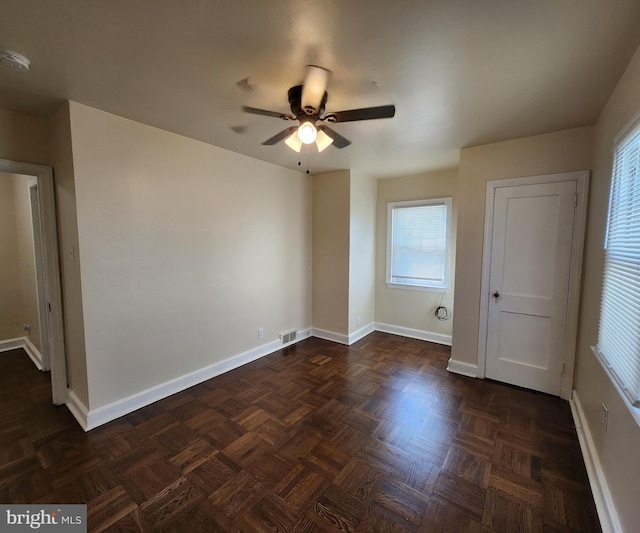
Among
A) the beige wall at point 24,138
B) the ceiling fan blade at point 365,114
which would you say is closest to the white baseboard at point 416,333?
the ceiling fan blade at point 365,114

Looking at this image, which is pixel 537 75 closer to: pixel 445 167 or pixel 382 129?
pixel 382 129

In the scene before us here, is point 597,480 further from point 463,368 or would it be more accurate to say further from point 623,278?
point 463,368

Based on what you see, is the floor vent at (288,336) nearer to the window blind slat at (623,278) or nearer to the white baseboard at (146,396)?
the white baseboard at (146,396)

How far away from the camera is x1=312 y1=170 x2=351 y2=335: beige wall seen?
13.1ft

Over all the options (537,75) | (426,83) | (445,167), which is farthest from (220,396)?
(445,167)

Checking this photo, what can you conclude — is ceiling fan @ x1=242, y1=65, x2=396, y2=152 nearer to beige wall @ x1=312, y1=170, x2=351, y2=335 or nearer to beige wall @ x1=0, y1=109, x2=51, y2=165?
beige wall @ x1=0, y1=109, x2=51, y2=165

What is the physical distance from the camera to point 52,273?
94.5 inches

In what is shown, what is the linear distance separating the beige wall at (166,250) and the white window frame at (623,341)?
3142mm

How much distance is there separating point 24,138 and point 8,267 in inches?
99.5

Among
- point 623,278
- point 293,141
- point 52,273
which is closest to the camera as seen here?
point 623,278

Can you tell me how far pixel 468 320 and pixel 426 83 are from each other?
2.43 m

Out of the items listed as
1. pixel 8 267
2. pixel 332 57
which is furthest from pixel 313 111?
pixel 8 267

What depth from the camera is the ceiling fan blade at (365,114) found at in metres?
1.65

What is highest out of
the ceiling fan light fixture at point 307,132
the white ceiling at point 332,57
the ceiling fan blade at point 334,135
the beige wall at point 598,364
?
the white ceiling at point 332,57
